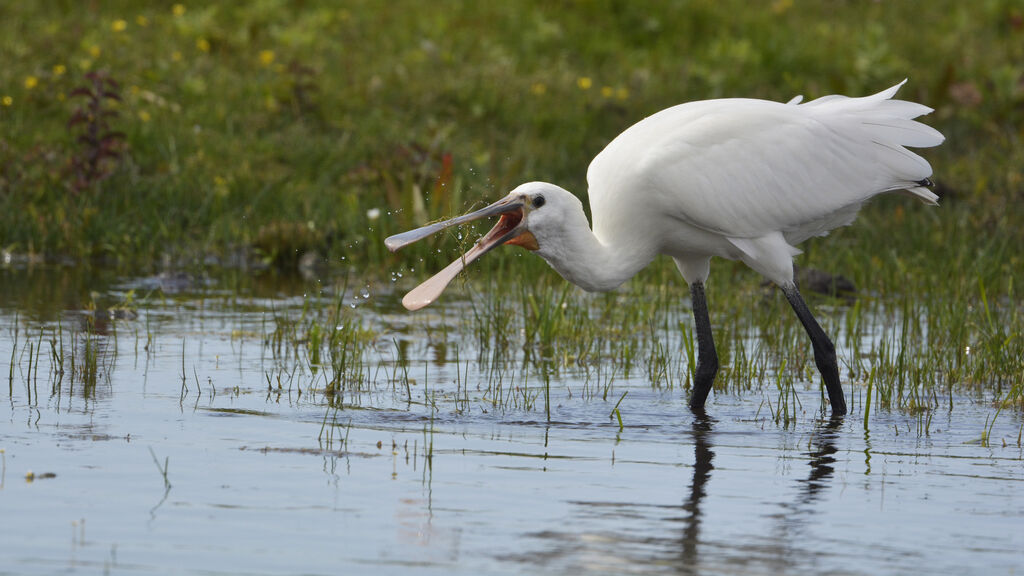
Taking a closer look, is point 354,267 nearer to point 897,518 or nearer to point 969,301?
point 969,301

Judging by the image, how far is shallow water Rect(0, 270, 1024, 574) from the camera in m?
4.28

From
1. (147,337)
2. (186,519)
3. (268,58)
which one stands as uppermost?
(268,58)

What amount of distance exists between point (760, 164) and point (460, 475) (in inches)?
105

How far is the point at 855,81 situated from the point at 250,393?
34.8 ft

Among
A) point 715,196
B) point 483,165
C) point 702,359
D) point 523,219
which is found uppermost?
point 483,165

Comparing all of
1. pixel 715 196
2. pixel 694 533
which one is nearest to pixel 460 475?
pixel 694 533

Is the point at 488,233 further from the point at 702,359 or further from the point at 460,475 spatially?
the point at 460,475

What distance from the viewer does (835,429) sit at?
20.6ft

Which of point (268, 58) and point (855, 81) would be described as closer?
point (268, 58)

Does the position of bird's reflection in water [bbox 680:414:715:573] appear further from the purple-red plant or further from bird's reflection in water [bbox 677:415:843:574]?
the purple-red plant

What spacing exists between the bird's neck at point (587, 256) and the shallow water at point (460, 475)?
0.53 m

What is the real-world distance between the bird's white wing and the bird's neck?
164 mm

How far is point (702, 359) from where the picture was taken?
7.00m

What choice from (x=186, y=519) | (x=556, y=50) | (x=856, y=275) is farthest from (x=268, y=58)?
(x=186, y=519)
